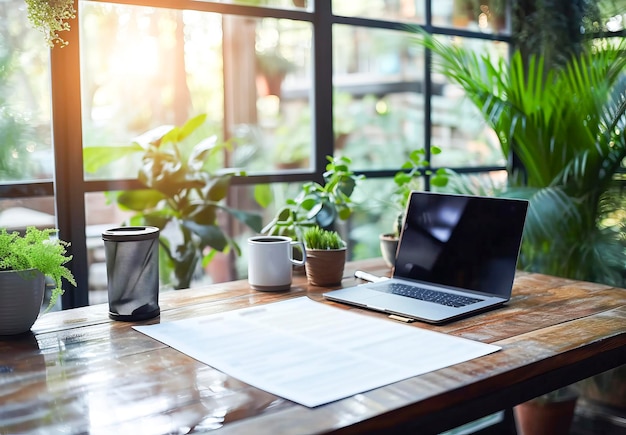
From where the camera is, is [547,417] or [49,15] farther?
[547,417]

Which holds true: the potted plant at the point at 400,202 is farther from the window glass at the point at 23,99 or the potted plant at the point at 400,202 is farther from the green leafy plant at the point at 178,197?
the window glass at the point at 23,99

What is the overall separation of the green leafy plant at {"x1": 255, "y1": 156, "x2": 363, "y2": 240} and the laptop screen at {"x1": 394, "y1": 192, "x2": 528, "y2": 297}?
23 centimetres

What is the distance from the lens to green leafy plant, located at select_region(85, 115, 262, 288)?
6.56 ft

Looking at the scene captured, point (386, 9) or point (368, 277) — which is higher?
point (386, 9)

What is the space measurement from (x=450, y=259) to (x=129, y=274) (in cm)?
78

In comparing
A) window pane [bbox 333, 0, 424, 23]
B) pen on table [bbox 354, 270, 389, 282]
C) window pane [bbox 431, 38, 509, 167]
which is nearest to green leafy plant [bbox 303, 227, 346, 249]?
pen on table [bbox 354, 270, 389, 282]

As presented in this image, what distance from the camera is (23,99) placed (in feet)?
6.15

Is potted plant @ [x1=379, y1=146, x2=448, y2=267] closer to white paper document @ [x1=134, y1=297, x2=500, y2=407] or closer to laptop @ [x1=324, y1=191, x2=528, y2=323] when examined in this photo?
laptop @ [x1=324, y1=191, x2=528, y2=323]

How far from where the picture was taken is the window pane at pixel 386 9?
2.47 metres

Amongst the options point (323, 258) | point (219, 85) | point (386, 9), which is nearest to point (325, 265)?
point (323, 258)

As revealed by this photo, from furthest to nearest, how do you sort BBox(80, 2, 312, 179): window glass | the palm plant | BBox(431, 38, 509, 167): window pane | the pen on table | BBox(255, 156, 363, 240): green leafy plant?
BBox(80, 2, 312, 179): window glass, BBox(431, 38, 509, 167): window pane, the palm plant, BBox(255, 156, 363, 240): green leafy plant, the pen on table

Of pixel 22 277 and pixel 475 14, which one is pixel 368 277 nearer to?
pixel 22 277

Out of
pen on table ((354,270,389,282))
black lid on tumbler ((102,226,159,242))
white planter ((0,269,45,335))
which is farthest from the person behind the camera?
pen on table ((354,270,389,282))

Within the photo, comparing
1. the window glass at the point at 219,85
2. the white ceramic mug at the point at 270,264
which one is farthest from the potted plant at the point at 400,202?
the window glass at the point at 219,85
